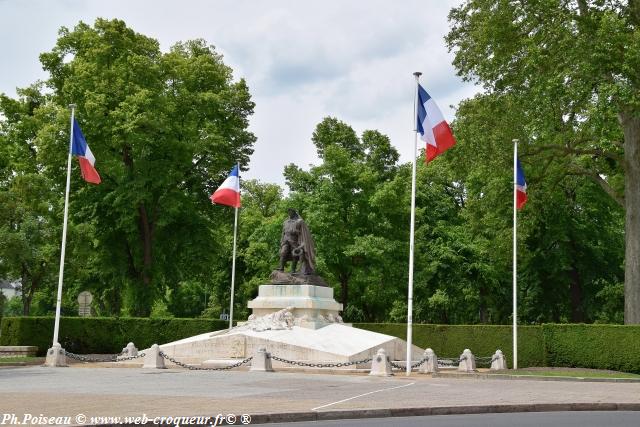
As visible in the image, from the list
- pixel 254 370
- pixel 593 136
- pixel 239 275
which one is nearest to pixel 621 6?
pixel 593 136

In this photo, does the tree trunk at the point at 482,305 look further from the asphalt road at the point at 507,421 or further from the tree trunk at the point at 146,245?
the asphalt road at the point at 507,421

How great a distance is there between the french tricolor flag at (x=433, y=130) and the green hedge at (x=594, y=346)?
10.1m

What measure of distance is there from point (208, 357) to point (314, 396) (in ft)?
44.9

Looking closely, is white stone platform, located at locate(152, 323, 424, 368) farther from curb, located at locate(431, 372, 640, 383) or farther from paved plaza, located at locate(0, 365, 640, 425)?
paved plaza, located at locate(0, 365, 640, 425)

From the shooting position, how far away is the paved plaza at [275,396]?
1279cm

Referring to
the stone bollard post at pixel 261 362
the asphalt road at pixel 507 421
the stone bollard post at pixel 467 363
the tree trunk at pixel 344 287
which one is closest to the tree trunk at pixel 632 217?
the stone bollard post at pixel 467 363

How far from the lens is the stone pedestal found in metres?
30.0

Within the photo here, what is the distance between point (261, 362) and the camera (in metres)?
24.6

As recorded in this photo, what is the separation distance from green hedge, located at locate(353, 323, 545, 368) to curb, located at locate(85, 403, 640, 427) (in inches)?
647

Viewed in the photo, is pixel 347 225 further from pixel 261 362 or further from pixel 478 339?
pixel 261 362

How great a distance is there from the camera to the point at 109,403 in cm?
1370

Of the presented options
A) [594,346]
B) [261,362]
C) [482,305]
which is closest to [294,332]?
[261,362]

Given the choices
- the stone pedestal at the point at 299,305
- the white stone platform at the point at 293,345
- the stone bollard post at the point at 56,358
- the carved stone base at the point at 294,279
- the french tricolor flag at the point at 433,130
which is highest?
the french tricolor flag at the point at 433,130

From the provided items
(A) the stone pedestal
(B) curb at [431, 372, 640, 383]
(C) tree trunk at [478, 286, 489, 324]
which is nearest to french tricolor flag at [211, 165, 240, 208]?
(A) the stone pedestal
